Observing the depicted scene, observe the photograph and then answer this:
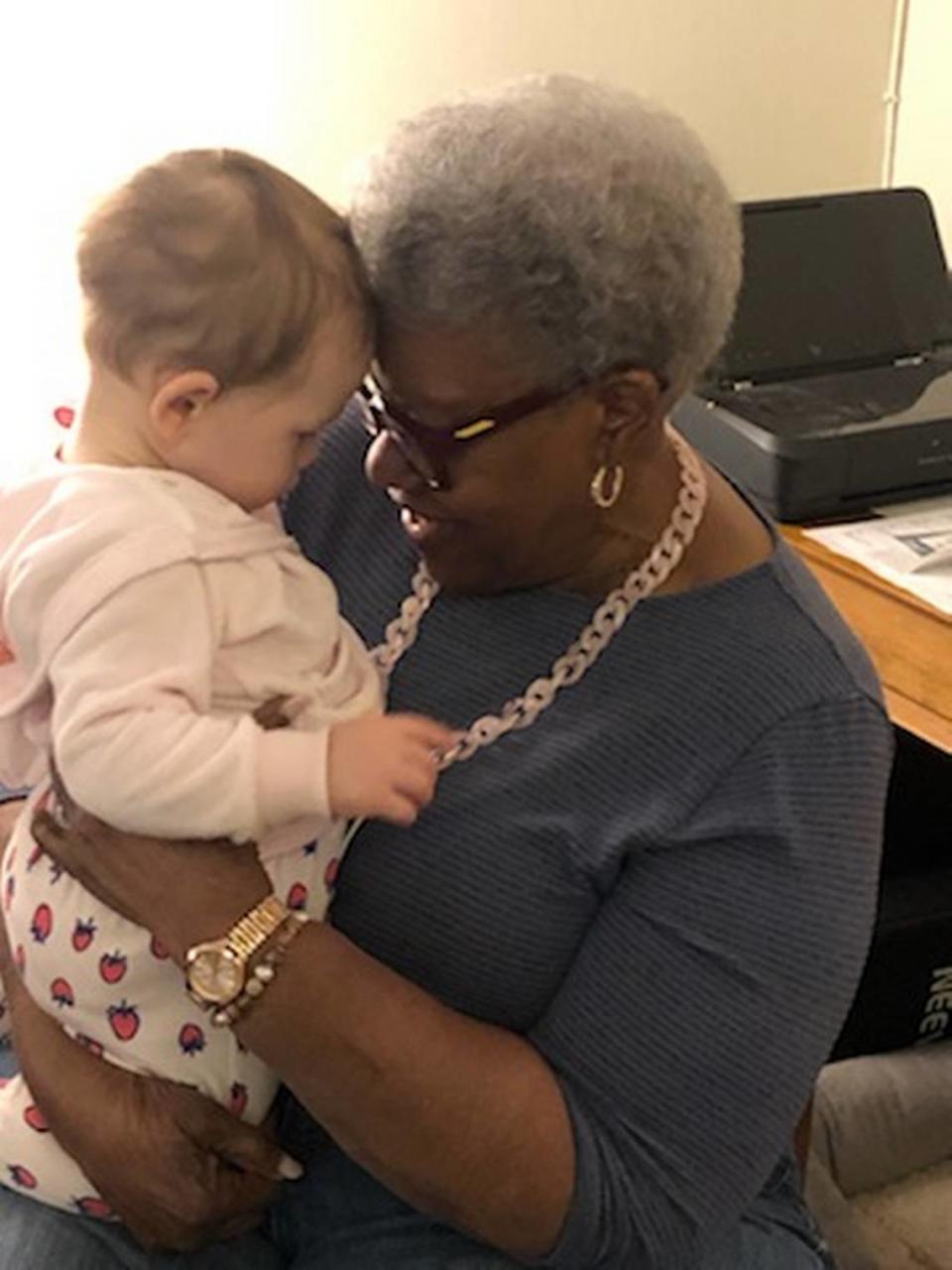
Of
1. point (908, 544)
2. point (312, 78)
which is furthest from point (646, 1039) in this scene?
point (312, 78)

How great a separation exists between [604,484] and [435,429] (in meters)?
0.14

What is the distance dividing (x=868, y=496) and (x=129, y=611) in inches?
41.6

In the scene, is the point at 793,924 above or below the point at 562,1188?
above

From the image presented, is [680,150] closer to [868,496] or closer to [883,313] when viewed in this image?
[868,496]

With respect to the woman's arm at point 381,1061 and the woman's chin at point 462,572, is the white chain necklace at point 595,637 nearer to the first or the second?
the woman's chin at point 462,572

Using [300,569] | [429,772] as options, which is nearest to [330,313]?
[300,569]

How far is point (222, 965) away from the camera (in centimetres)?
110

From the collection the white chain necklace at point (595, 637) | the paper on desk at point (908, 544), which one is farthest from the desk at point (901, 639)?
the white chain necklace at point (595, 637)

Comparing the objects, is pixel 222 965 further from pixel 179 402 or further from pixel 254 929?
pixel 179 402

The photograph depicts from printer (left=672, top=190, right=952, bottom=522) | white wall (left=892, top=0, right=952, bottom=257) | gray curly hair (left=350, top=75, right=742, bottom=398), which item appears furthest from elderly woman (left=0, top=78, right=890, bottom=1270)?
white wall (left=892, top=0, right=952, bottom=257)

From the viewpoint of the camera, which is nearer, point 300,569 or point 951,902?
point 300,569

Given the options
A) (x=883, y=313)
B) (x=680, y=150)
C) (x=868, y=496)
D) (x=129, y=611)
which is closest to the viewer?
(x=129, y=611)

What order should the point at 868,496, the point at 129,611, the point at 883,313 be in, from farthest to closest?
the point at 883,313
the point at 868,496
the point at 129,611

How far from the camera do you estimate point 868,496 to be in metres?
1.88
